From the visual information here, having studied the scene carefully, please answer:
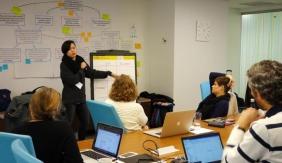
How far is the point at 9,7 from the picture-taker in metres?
5.00

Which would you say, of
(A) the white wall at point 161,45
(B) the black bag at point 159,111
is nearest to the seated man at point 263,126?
(B) the black bag at point 159,111

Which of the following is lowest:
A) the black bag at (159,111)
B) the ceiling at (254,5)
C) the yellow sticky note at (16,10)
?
the black bag at (159,111)

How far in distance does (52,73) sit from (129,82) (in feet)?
7.51

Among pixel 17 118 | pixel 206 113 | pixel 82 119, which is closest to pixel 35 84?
pixel 82 119

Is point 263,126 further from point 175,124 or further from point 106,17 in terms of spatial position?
point 106,17

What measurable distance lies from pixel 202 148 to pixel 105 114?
47.9 inches

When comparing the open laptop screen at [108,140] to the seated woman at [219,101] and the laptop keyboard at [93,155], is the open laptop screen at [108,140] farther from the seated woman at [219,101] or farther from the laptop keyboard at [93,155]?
the seated woman at [219,101]

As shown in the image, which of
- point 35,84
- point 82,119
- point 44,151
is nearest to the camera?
point 44,151

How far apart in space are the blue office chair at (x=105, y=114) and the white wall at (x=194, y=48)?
2886mm

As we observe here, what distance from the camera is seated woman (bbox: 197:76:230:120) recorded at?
388cm

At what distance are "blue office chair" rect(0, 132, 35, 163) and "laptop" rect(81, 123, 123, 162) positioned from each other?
0.44 meters

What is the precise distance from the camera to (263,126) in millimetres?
1553

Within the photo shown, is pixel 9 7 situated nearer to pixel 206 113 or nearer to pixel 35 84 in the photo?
pixel 35 84

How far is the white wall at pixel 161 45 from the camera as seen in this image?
20.0ft
